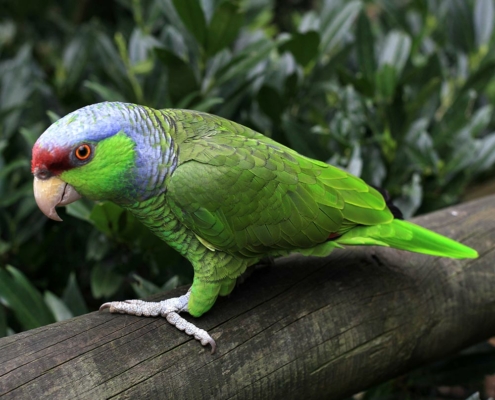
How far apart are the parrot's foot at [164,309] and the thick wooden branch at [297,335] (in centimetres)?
2

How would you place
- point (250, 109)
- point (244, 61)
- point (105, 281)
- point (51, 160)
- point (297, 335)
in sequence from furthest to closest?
point (250, 109)
point (244, 61)
point (105, 281)
point (297, 335)
point (51, 160)

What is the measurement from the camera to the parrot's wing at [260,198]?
1.46m

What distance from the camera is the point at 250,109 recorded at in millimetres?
2596

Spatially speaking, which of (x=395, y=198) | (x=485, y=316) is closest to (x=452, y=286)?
(x=485, y=316)

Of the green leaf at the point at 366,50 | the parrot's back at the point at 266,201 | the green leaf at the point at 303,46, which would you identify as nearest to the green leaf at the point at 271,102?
the green leaf at the point at 303,46

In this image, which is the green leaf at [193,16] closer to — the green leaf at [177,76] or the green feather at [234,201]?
the green leaf at [177,76]

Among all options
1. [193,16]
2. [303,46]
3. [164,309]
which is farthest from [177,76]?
[164,309]

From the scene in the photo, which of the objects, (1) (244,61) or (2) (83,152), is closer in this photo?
(2) (83,152)

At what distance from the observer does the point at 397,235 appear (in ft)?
5.41

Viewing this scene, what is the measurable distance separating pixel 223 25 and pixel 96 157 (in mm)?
1055

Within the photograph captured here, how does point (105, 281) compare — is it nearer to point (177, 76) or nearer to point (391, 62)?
point (177, 76)

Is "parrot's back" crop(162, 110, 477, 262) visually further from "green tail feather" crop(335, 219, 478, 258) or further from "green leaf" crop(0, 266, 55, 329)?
"green leaf" crop(0, 266, 55, 329)

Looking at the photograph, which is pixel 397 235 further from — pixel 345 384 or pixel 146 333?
pixel 146 333

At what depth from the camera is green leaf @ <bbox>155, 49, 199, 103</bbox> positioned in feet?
7.29
